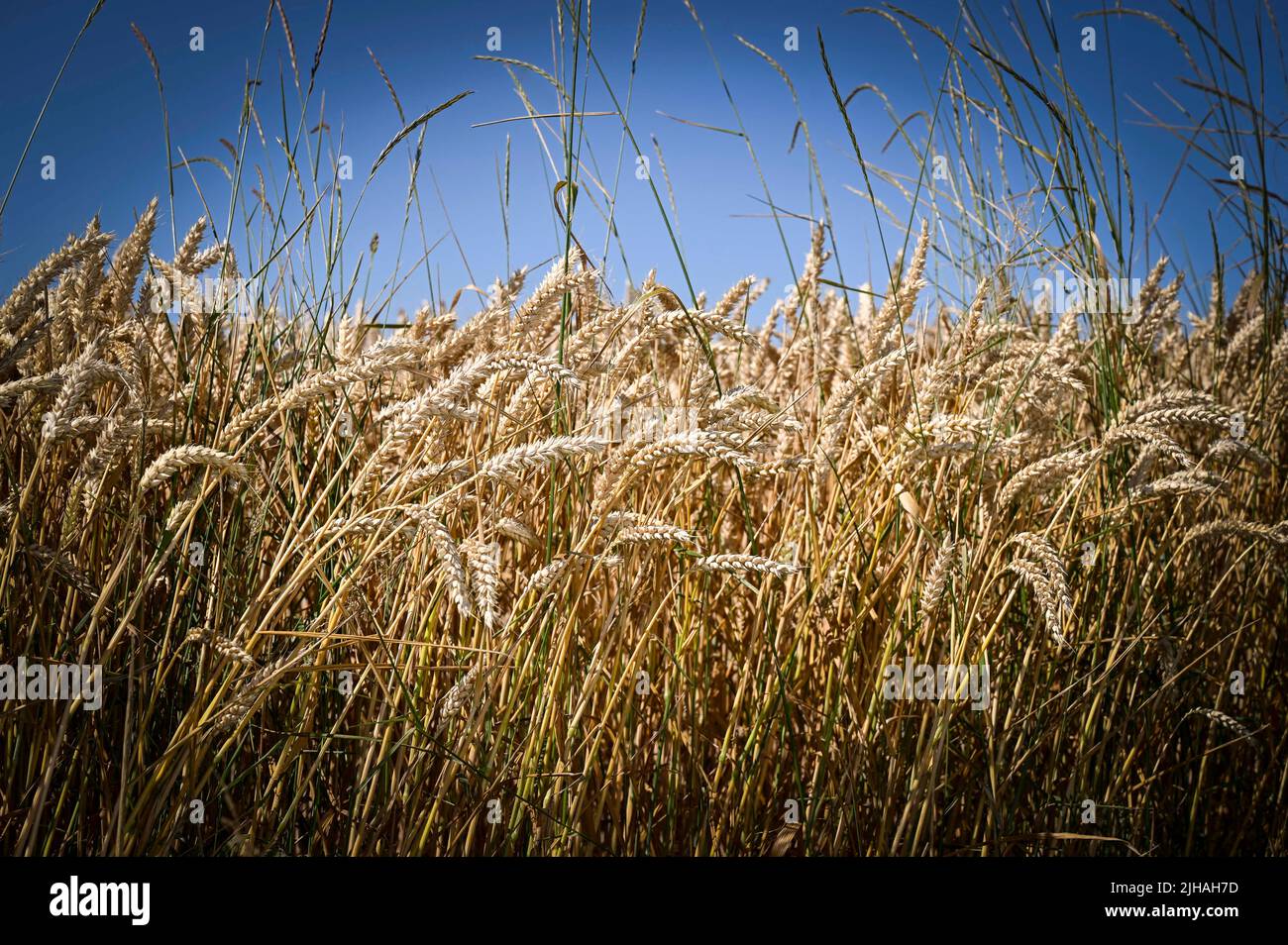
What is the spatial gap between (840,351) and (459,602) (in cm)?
207

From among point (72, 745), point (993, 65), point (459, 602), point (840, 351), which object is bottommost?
point (72, 745)

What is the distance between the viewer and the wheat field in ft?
3.20

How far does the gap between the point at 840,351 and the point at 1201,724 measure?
144cm

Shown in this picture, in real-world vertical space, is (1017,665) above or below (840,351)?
below

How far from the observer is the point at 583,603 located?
3.97 feet

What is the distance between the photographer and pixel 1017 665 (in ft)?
4.46

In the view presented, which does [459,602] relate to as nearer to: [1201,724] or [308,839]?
[308,839]

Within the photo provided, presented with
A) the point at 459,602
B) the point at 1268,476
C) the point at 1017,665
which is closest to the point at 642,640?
the point at 459,602

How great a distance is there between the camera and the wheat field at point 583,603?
0.98 m
